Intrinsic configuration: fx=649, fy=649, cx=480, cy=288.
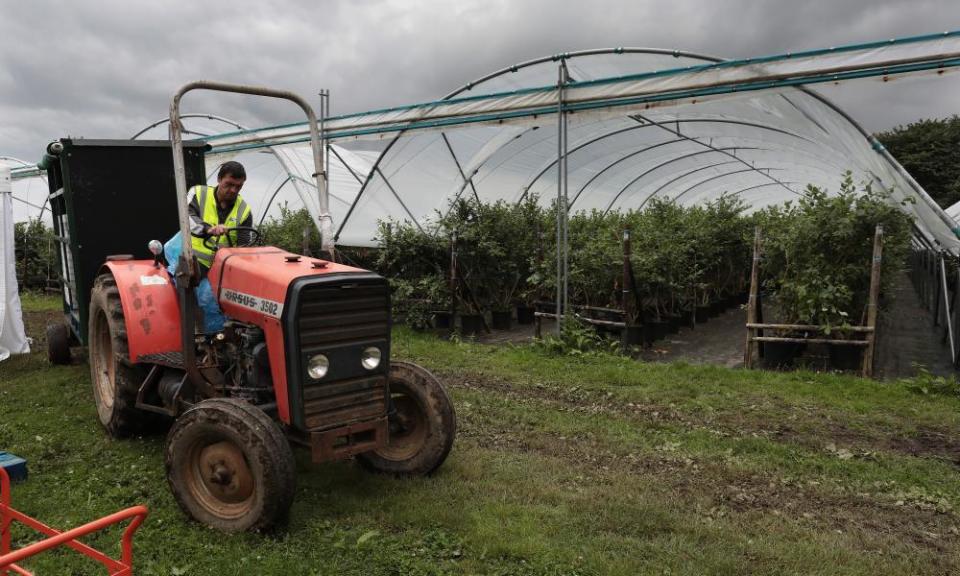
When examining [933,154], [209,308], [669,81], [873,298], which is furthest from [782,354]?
[933,154]

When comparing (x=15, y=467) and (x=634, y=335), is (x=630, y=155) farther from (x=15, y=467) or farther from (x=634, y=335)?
(x=15, y=467)

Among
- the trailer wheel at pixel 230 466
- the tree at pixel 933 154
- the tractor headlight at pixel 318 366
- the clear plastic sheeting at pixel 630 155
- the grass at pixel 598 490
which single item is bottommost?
the grass at pixel 598 490

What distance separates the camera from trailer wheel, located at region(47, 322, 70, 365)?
7066 millimetres

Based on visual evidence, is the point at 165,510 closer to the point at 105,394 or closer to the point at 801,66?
the point at 105,394

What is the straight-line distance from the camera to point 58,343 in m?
7.07

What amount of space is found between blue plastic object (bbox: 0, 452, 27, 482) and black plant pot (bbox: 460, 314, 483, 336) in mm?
6182

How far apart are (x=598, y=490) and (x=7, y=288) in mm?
7500

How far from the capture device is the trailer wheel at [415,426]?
3.94m

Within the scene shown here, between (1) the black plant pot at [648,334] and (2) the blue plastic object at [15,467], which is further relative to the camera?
(1) the black plant pot at [648,334]

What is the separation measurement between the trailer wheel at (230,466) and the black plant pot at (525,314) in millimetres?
7463

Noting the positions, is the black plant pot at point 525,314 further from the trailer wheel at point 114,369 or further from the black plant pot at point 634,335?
the trailer wheel at point 114,369

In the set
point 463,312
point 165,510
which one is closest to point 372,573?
point 165,510

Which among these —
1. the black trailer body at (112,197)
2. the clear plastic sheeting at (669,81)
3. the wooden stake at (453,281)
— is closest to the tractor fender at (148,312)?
the black trailer body at (112,197)

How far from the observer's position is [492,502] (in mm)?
3707
